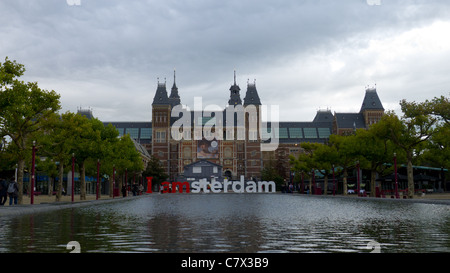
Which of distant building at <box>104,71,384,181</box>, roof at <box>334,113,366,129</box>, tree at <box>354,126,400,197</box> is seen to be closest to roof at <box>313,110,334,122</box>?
distant building at <box>104,71,384,181</box>

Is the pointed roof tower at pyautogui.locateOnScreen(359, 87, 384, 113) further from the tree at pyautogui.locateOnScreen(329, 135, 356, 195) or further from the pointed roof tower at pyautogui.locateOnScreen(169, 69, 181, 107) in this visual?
the tree at pyautogui.locateOnScreen(329, 135, 356, 195)

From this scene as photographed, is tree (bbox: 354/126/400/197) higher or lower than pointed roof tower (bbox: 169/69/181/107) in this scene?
lower

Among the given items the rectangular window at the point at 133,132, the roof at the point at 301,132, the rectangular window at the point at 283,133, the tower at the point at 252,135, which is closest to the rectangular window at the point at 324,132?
the roof at the point at 301,132

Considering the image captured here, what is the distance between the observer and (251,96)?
449ft

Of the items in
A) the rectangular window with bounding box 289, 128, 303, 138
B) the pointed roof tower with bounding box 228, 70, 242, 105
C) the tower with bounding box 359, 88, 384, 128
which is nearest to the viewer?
the tower with bounding box 359, 88, 384, 128

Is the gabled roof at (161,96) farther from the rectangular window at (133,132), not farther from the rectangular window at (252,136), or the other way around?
the rectangular window at (252,136)

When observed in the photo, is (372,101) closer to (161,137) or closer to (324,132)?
(324,132)

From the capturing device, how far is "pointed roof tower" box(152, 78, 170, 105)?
136750 mm

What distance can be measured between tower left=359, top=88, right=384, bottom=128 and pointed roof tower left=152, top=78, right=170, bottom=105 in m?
62.4

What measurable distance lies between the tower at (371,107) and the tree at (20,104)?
405 feet

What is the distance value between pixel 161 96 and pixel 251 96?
27592mm
